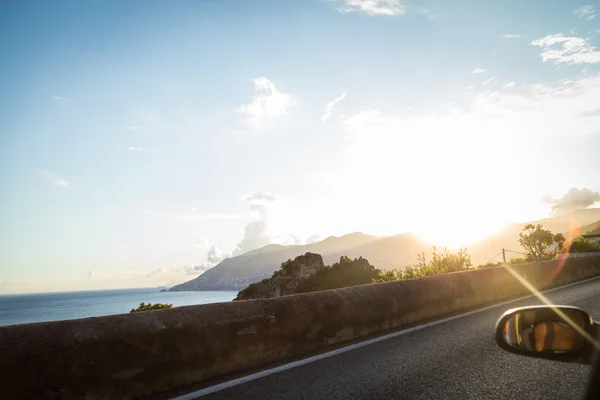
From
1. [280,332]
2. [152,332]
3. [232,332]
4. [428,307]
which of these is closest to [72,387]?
[152,332]

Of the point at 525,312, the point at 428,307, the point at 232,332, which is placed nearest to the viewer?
the point at 525,312

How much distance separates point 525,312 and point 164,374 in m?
3.23

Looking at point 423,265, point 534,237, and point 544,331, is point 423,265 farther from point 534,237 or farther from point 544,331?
point 534,237

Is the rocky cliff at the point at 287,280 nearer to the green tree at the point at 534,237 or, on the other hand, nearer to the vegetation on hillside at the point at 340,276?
the vegetation on hillside at the point at 340,276

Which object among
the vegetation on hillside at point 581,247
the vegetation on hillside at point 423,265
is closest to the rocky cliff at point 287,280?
the vegetation on hillside at point 423,265

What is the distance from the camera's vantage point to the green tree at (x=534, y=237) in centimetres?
4559

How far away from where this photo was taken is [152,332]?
383 centimetres

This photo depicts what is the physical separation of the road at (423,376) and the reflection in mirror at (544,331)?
1924 millimetres

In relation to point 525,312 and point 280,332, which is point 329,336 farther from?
point 525,312

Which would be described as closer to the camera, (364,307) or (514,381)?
(514,381)

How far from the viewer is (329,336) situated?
18.4ft

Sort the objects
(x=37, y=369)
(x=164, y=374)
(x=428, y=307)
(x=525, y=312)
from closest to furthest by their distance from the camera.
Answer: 1. (x=525, y=312)
2. (x=37, y=369)
3. (x=164, y=374)
4. (x=428, y=307)

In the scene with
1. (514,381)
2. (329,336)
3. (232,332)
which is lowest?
(514,381)

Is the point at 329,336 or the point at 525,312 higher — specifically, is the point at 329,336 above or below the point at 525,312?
below
